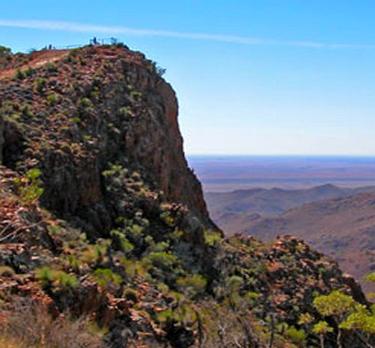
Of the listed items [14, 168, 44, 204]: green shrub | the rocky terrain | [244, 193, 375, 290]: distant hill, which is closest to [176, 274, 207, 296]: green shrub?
the rocky terrain

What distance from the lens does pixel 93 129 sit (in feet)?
87.0

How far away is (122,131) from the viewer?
92.2 ft

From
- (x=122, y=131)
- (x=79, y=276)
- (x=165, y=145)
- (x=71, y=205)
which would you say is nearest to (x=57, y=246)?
(x=79, y=276)

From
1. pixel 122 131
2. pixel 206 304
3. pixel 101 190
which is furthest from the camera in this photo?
pixel 122 131

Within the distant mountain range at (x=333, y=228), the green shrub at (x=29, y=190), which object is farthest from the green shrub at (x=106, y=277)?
the distant mountain range at (x=333, y=228)

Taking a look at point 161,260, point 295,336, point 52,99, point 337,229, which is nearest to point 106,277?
point 161,260

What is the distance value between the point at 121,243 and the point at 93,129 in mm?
6128

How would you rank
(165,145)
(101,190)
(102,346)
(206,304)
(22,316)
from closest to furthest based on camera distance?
(22,316), (102,346), (206,304), (101,190), (165,145)

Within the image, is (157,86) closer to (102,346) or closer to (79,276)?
(79,276)

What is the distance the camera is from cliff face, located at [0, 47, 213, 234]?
894 inches

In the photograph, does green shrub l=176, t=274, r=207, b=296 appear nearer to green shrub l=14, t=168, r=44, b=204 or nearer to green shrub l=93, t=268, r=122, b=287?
green shrub l=93, t=268, r=122, b=287

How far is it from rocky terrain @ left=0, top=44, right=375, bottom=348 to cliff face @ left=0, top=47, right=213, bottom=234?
0.07 meters

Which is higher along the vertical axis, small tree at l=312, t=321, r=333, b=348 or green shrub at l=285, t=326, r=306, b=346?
small tree at l=312, t=321, r=333, b=348

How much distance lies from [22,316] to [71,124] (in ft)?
50.3
